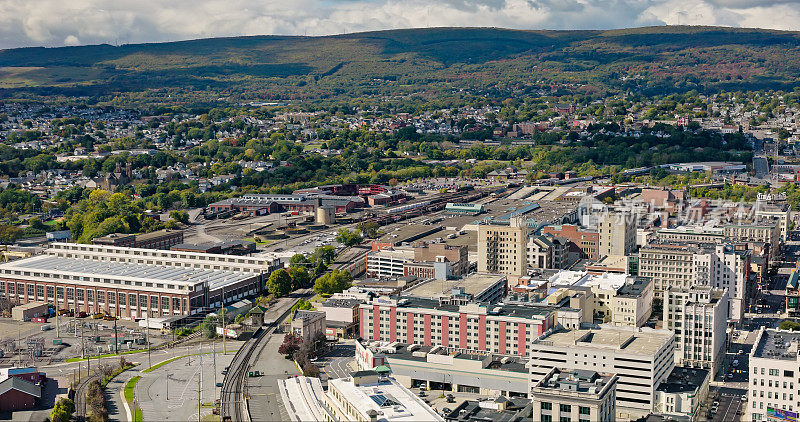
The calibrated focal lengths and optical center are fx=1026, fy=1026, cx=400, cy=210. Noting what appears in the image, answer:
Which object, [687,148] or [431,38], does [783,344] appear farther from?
[431,38]

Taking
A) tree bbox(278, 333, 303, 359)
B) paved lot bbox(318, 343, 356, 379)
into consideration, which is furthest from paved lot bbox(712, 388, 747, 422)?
tree bbox(278, 333, 303, 359)

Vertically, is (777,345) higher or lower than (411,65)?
lower

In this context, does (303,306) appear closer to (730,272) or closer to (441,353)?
(441,353)

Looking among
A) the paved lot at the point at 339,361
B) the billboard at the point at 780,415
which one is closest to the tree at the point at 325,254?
the paved lot at the point at 339,361

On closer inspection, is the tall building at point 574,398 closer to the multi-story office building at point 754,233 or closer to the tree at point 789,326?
the tree at point 789,326

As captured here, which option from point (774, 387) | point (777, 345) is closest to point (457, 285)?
point (777, 345)

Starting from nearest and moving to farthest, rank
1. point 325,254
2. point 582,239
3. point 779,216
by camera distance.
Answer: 1. point 582,239
2. point 325,254
3. point 779,216

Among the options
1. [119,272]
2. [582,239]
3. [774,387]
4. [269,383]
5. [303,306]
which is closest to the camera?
[774,387]
